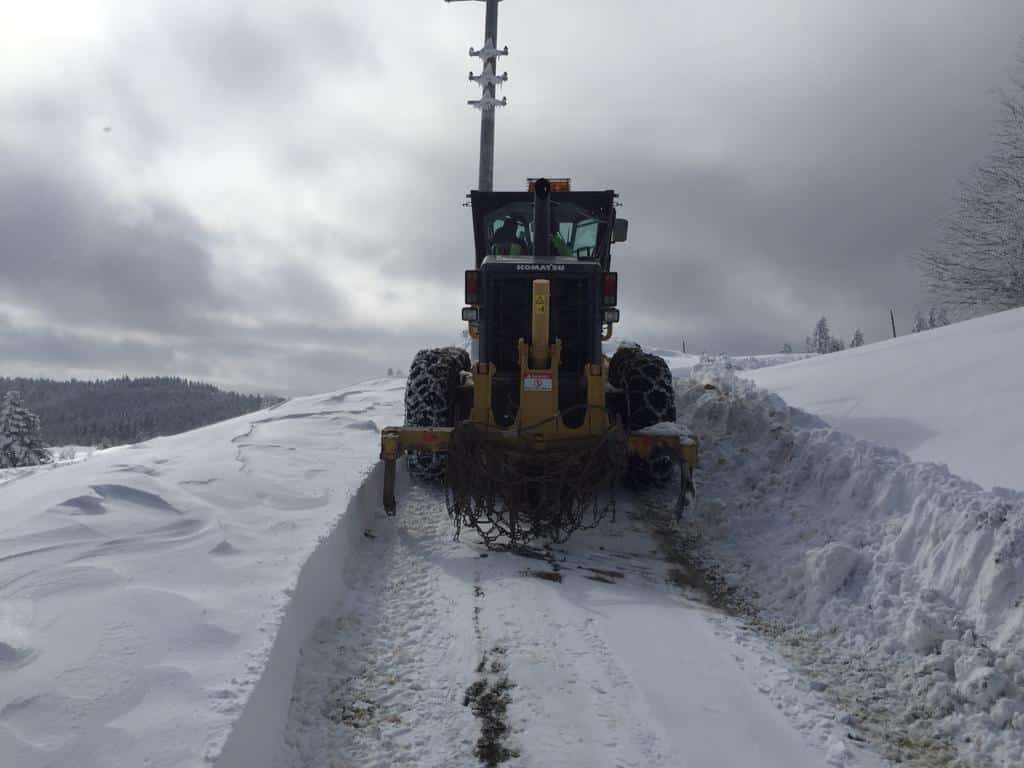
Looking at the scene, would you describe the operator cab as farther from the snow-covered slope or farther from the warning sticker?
the snow-covered slope

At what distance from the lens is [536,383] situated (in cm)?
530

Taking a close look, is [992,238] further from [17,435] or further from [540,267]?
[17,435]

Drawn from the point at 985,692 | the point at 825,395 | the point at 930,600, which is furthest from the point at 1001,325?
the point at 985,692

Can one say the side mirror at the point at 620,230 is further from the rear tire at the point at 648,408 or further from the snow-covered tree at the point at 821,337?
the snow-covered tree at the point at 821,337

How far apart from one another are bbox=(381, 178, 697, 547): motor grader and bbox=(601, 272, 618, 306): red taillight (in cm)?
1

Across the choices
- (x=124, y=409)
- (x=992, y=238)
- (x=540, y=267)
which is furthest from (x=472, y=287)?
(x=124, y=409)

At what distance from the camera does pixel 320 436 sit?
7633 mm

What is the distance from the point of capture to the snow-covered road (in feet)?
8.53

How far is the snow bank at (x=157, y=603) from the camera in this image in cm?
220

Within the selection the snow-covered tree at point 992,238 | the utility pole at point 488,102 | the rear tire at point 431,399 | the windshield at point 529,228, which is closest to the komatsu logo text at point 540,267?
the rear tire at point 431,399

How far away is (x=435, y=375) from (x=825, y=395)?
4.09 m

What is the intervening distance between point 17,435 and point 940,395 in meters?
45.3

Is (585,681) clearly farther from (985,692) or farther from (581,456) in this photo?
(581,456)

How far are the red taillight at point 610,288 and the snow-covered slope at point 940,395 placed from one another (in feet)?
7.37
